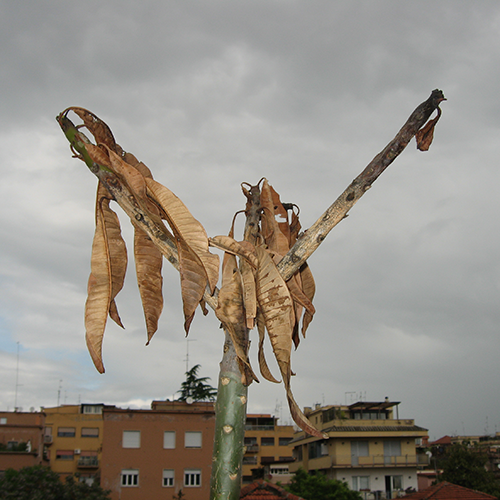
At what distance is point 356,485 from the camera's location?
4103 cm

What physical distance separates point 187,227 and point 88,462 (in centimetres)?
4751

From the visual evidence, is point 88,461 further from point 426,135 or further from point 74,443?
point 426,135

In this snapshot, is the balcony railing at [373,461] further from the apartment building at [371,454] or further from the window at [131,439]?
the window at [131,439]

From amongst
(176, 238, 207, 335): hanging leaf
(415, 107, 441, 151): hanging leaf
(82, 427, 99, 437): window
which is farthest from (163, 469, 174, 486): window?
(415, 107, 441, 151): hanging leaf

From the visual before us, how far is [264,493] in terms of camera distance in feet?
55.1

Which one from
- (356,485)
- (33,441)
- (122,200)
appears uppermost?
(122,200)

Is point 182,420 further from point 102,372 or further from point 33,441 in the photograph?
point 102,372

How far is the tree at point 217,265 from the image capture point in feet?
9.87

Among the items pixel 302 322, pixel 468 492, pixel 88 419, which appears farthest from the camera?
pixel 88 419

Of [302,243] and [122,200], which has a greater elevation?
[122,200]

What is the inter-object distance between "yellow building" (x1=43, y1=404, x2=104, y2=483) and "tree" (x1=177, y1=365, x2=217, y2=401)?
27.3 feet

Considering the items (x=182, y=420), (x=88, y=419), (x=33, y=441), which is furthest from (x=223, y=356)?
(x=88, y=419)

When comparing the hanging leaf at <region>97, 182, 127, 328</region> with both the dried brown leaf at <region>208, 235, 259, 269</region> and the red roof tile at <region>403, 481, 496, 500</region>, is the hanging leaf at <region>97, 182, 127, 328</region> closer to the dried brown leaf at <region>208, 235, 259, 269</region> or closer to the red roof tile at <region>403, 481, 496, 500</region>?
the dried brown leaf at <region>208, 235, 259, 269</region>

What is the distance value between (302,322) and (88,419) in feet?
162
